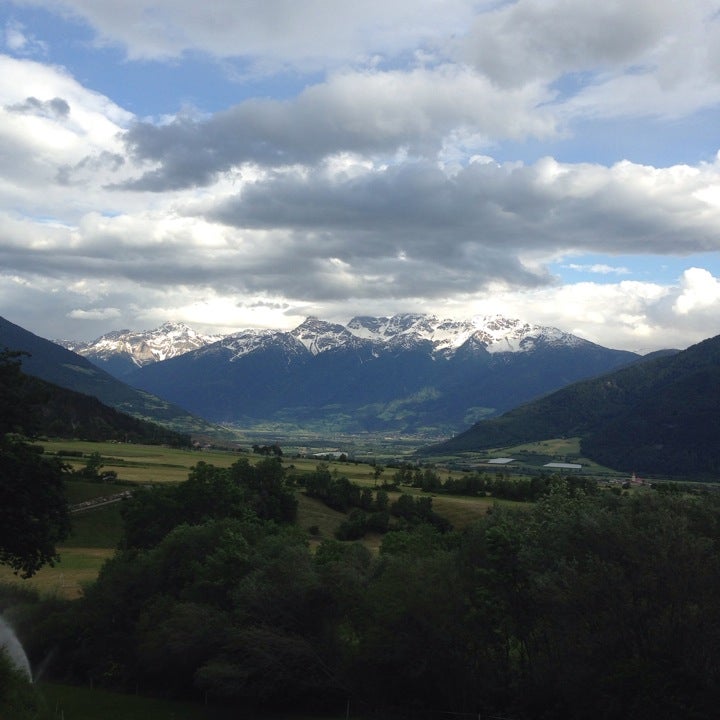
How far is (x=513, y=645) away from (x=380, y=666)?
8.83m

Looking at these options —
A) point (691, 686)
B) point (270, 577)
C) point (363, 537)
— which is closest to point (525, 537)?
point (691, 686)

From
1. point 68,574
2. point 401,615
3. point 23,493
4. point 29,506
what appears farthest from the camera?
point 68,574

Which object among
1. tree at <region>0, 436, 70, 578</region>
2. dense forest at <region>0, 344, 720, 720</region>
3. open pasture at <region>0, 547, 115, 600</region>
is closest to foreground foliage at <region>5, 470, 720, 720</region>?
dense forest at <region>0, 344, 720, 720</region>

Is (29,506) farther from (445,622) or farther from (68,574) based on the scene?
(68,574)

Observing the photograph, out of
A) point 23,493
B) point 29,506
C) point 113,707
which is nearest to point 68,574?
point 113,707

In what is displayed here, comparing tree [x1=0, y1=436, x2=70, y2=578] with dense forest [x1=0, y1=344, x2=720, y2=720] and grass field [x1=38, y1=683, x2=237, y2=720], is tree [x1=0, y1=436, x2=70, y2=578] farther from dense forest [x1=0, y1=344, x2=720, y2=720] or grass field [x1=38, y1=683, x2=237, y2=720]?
grass field [x1=38, y1=683, x2=237, y2=720]

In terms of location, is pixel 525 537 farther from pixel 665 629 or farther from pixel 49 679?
pixel 49 679

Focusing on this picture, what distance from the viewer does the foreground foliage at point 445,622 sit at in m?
37.0

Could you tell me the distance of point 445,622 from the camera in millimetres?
44062

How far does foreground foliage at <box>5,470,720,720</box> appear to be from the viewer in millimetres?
37031

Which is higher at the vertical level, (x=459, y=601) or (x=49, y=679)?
(x=459, y=601)

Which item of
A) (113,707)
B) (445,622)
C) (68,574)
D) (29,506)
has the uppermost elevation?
(29,506)

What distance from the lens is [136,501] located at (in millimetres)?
95375

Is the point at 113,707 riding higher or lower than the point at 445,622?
lower
